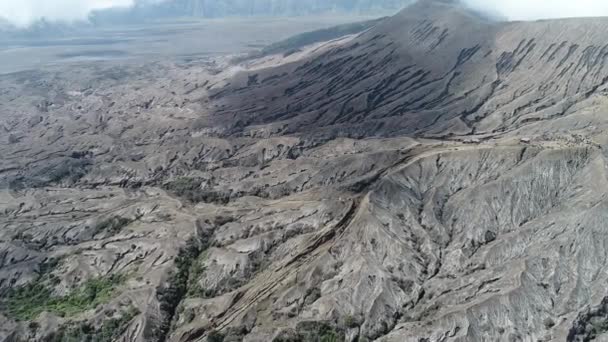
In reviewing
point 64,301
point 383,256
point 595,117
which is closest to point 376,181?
point 383,256

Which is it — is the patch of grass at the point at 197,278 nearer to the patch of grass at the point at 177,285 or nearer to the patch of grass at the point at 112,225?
the patch of grass at the point at 177,285

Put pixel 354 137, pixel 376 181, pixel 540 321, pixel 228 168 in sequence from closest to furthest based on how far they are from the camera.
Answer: pixel 540 321
pixel 376 181
pixel 228 168
pixel 354 137

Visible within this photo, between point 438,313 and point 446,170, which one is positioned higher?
point 446,170

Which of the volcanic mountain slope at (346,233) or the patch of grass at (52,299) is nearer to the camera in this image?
the volcanic mountain slope at (346,233)

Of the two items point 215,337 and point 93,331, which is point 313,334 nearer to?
point 215,337

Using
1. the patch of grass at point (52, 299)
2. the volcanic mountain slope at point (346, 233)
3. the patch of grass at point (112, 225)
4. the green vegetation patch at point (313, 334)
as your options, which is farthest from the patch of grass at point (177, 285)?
the green vegetation patch at point (313, 334)

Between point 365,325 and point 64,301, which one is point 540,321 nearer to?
point 365,325

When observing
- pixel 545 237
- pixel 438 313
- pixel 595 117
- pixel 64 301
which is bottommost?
pixel 64 301
